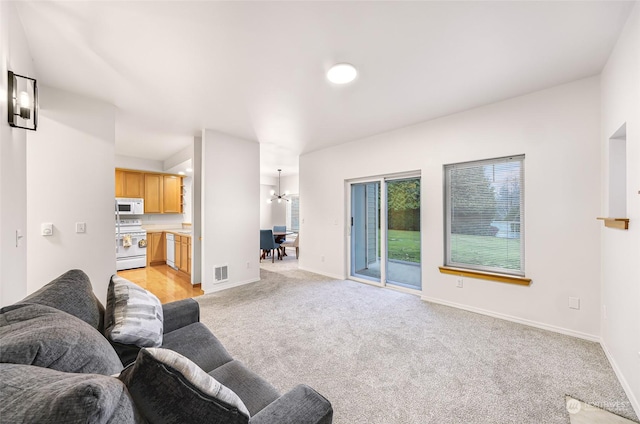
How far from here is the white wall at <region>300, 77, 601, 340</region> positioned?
252 centimetres

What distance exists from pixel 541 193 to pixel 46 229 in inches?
207

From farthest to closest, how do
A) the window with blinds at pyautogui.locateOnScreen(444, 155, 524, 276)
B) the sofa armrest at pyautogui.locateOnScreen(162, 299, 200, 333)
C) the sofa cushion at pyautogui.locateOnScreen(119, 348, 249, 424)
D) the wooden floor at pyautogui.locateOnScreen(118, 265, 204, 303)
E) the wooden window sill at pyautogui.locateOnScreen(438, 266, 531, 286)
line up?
the wooden floor at pyautogui.locateOnScreen(118, 265, 204, 303), the window with blinds at pyautogui.locateOnScreen(444, 155, 524, 276), the wooden window sill at pyautogui.locateOnScreen(438, 266, 531, 286), the sofa armrest at pyautogui.locateOnScreen(162, 299, 200, 333), the sofa cushion at pyautogui.locateOnScreen(119, 348, 249, 424)

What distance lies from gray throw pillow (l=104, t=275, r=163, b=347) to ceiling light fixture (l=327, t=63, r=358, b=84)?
233 centimetres

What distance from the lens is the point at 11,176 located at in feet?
5.36

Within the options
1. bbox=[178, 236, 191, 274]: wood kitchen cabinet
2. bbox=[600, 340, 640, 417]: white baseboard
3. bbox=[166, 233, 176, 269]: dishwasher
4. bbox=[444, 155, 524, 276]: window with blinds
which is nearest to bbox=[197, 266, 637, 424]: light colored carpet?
bbox=[600, 340, 640, 417]: white baseboard

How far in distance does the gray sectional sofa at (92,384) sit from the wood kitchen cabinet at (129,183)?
17.9 feet

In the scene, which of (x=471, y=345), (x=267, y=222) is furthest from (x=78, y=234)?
(x=267, y=222)

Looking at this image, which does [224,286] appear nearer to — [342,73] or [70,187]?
[70,187]

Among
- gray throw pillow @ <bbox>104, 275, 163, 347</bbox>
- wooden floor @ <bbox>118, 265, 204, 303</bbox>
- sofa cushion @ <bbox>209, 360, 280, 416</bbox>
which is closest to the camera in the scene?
sofa cushion @ <bbox>209, 360, 280, 416</bbox>

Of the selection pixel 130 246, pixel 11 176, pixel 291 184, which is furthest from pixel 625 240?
pixel 291 184

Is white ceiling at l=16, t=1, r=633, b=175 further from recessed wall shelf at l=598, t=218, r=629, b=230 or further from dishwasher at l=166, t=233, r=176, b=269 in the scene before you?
dishwasher at l=166, t=233, r=176, b=269

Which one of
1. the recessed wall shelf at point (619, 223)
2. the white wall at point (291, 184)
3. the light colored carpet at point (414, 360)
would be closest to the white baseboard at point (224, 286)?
the light colored carpet at point (414, 360)

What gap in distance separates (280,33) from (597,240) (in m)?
3.46

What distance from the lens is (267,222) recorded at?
962 cm
